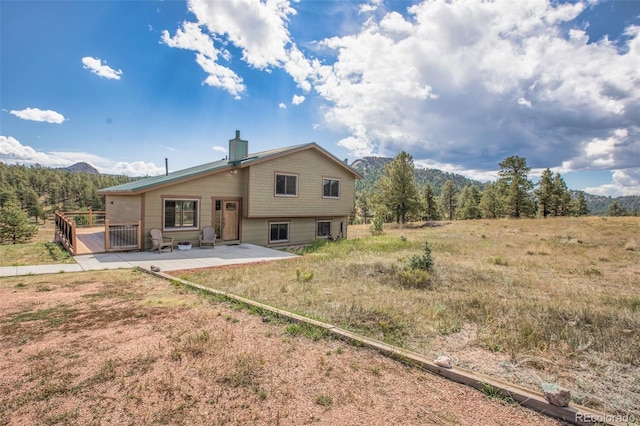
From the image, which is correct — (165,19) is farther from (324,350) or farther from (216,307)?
(324,350)

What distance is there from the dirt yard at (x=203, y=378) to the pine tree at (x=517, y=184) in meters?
47.3

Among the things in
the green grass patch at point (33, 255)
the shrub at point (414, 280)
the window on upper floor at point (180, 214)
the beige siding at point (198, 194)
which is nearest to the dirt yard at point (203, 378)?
the shrub at point (414, 280)

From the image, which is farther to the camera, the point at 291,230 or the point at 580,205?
the point at 580,205

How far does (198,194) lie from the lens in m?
14.8

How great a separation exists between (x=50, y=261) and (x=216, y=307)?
29.0 feet

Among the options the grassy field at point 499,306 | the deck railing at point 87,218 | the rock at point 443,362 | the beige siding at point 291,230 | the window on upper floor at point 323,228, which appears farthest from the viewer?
the deck railing at point 87,218

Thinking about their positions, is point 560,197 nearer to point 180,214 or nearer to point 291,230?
point 291,230

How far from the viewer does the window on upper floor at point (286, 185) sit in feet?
55.9

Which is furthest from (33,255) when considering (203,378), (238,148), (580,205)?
(580,205)

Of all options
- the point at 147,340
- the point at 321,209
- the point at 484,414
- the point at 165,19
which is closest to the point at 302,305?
the point at 147,340

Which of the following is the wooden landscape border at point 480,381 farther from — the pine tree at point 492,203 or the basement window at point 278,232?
the pine tree at point 492,203

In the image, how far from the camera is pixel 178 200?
14.3 m

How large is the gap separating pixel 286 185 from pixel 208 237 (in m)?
5.08

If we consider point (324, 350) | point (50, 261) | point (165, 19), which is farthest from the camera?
point (165, 19)
